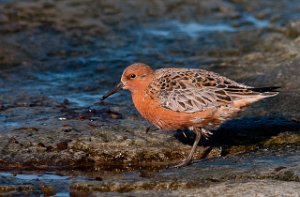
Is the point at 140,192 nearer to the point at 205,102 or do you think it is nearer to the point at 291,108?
the point at 205,102

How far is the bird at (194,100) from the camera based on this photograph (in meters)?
8.34

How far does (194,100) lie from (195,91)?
122 millimetres

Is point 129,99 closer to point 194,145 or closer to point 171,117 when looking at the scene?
point 171,117

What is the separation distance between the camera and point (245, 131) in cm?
905

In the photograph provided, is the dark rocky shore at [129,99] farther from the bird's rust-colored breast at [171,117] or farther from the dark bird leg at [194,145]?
the bird's rust-colored breast at [171,117]

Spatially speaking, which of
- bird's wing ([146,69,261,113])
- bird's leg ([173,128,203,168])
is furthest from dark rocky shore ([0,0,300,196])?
bird's wing ([146,69,261,113])

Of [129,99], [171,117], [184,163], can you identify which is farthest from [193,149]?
[129,99]

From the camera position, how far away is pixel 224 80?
860cm

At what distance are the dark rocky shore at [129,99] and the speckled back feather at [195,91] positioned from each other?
0.63m

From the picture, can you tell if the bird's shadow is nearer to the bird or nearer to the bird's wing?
the bird

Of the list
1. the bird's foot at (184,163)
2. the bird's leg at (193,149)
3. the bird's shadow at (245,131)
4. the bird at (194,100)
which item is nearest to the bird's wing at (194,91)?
the bird at (194,100)

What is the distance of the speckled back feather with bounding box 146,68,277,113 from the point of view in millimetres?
8344

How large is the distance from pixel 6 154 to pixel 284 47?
627 cm

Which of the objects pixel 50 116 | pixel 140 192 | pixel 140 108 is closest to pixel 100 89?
pixel 50 116
